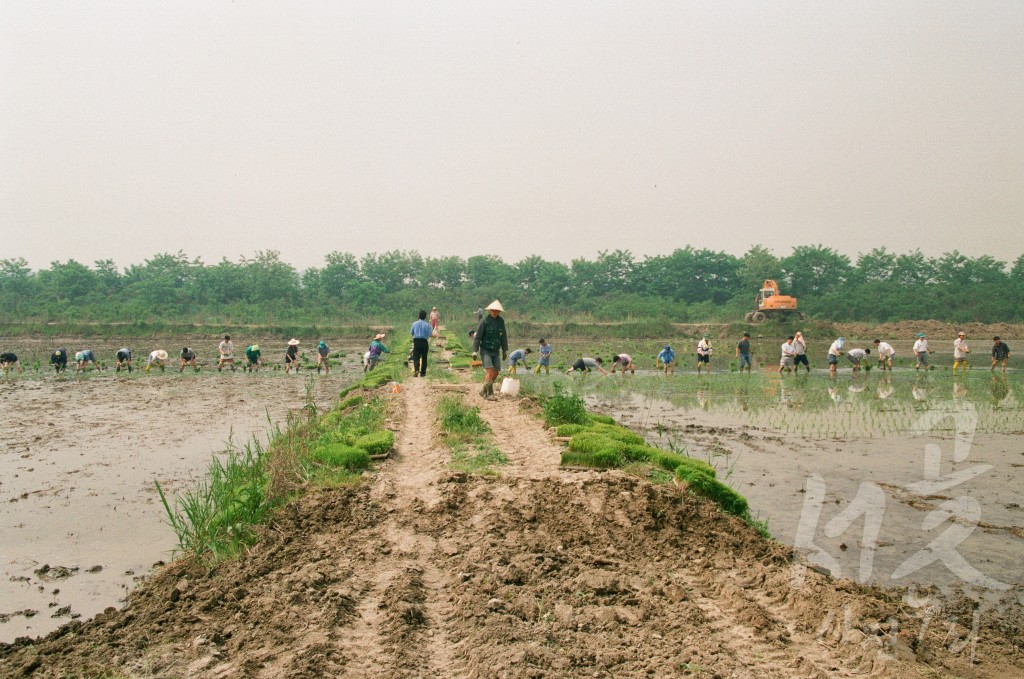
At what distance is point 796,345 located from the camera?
2244 centimetres

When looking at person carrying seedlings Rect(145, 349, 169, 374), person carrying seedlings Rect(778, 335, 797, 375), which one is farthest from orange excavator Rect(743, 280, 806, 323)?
person carrying seedlings Rect(145, 349, 169, 374)

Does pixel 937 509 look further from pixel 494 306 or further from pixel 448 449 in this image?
pixel 494 306

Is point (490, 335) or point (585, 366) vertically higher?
point (490, 335)

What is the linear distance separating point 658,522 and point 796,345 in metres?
17.8

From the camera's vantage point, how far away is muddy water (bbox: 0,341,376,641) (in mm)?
6238

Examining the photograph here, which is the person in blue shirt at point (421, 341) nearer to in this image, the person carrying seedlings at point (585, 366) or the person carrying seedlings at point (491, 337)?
the person carrying seedlings at point (491, 337)

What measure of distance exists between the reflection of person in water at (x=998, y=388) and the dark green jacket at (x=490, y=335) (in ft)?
36.3

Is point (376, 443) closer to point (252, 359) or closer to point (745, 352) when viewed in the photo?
point (745, 352)

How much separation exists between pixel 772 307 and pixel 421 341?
33862 mm

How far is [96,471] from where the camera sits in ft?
33.3

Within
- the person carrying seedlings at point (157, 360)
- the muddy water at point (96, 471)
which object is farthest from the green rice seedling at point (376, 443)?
the person carrying seedlings at point (157, 360)

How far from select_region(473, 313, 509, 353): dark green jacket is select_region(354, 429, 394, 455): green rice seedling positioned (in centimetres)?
344

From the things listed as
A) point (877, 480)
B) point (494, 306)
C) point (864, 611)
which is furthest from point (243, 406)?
point (864, 611)

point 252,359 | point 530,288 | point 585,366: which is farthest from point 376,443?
point 530,288
